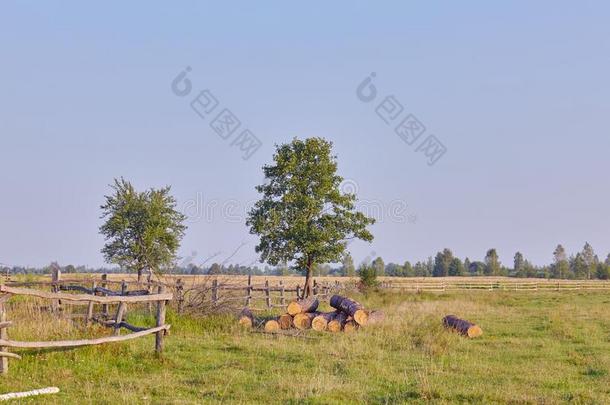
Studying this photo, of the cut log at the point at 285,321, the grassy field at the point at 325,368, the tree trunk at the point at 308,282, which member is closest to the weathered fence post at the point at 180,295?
the grassy field at the point at 325,368

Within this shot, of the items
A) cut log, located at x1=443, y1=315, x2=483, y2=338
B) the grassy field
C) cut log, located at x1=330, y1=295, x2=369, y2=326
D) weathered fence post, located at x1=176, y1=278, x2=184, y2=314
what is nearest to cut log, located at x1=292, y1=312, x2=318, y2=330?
cut log, located at x1=330, y1=295, x2=369, y2=326

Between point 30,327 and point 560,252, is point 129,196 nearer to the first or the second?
point 30,327

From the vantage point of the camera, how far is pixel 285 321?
19.7 m

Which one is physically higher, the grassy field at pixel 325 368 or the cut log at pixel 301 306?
the cut log at pixel 301 306

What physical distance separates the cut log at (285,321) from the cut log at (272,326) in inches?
9.4

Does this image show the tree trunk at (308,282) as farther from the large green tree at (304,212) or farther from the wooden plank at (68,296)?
the wooden plank at (68,296)

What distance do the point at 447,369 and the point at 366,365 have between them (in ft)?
5.14

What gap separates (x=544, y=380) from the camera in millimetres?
11508

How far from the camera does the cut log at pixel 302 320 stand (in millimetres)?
19484

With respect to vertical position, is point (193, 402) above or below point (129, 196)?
below

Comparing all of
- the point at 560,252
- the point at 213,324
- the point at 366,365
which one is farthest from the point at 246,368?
the point at 560,252

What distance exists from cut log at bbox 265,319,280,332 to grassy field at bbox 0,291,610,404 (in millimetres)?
1071

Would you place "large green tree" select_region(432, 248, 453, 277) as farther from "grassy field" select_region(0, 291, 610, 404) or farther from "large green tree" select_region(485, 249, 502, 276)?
"grassy field" select_region(0, 291, 610, 404)

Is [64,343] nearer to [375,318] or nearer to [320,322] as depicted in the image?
[320,322]
